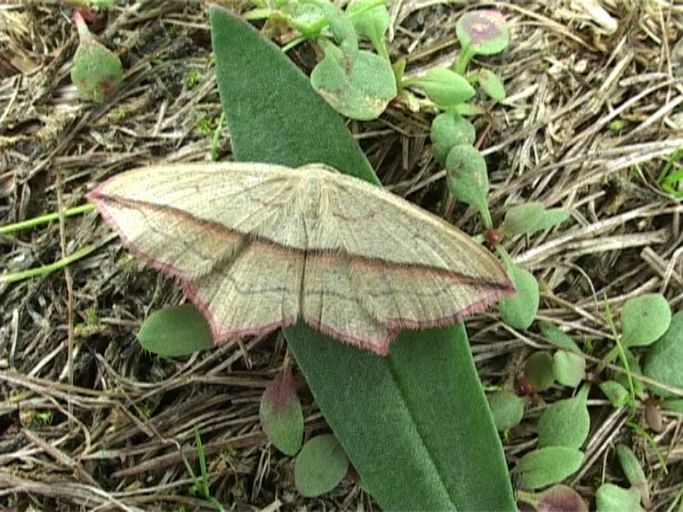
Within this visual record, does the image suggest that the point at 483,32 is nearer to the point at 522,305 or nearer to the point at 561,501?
the point at 522,305

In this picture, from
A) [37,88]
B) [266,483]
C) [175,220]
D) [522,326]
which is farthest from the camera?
[37,88]

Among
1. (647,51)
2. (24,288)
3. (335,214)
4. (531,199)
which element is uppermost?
(647,51)

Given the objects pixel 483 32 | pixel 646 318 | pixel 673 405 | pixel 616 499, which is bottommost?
pixel 616 499

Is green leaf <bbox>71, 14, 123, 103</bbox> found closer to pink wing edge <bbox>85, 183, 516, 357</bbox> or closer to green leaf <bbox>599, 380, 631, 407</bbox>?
pink wing edge <bbox>85, 183, 516, 357</bbox>

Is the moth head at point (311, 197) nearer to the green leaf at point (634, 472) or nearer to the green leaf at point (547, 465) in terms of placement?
the green leaf at point (547, 465)

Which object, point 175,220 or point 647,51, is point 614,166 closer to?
point 647,51

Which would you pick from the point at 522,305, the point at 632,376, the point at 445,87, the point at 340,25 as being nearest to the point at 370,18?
the point at 340,25

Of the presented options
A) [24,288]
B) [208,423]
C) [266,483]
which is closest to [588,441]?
[266,483]

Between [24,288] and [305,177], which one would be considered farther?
[24,288]
